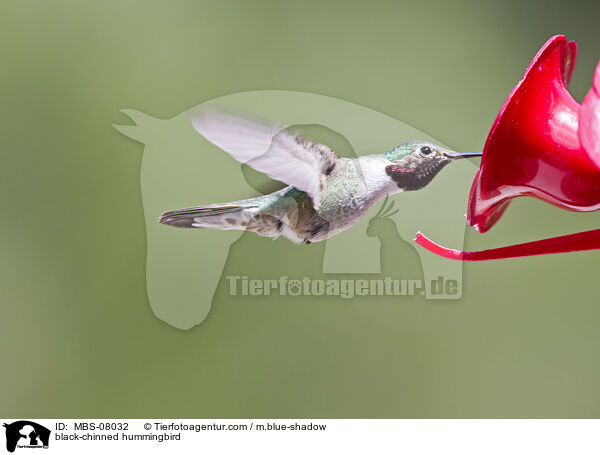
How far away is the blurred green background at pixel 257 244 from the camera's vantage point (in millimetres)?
1512

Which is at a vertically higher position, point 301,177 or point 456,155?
point 456,155

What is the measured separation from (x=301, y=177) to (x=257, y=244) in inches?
12.6

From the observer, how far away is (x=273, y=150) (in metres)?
1.17

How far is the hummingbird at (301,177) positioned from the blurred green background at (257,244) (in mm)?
117

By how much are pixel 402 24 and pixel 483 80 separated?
0.94 ft

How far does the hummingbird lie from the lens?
3.90ft

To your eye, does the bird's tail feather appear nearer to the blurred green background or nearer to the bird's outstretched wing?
the blurred green background

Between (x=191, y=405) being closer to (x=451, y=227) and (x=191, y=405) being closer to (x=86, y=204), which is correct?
(x=86, y=204)
